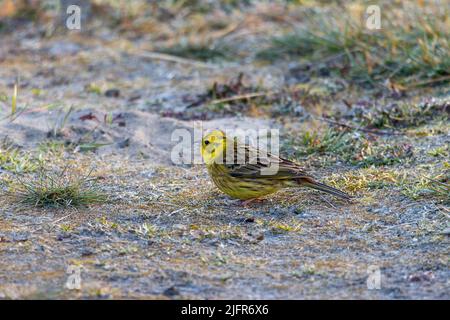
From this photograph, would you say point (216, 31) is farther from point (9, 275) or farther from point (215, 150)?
point (9, 275)

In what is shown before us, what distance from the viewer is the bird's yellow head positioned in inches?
262

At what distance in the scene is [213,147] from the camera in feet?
22.0

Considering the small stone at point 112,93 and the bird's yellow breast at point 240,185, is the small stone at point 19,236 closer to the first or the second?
the bird's yellow breast at point 240,185

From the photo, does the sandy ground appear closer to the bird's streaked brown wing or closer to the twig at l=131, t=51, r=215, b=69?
the bird's streaked brown wing

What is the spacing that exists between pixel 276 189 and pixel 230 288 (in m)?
1.67

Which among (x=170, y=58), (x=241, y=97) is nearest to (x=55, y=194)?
(x=241, y=97)

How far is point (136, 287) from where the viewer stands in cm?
502

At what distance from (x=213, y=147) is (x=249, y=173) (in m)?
0.38

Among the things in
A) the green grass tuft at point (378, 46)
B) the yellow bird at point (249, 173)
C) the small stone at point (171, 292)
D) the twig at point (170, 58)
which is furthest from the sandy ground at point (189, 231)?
the twig at point (170, 58)

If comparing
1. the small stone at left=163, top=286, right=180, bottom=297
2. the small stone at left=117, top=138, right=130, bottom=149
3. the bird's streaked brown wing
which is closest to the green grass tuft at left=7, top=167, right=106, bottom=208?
the bird's streaked brown wing

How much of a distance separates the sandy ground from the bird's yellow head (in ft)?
1.02

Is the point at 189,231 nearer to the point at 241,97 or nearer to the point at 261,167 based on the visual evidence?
the point at 261,167

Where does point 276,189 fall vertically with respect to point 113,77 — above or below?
below
